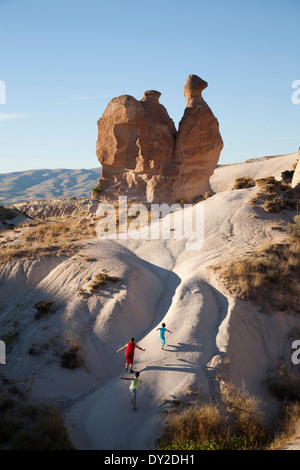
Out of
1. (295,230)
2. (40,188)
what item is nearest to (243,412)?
(295,230)

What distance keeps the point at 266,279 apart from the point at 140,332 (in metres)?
5.10

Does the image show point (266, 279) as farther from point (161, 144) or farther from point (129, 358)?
point (161, 144)

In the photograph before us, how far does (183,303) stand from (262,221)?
27.0 feet

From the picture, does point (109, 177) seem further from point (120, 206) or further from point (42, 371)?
point (42, 371)

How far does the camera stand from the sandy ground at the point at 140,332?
900cm

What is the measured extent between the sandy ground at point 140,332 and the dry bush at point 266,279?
0.41m

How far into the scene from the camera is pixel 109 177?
2677 cm

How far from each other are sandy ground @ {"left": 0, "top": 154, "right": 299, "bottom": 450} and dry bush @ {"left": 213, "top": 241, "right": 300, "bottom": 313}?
41 cm

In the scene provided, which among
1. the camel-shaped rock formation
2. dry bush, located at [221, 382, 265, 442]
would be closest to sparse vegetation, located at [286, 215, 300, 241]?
dry bush, located at [221, 382, 265, 442]

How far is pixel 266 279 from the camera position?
13.1m

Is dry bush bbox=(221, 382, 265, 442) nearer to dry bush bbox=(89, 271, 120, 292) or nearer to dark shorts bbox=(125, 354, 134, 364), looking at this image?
dark shorts bbox=(125, 354, 134, 364)

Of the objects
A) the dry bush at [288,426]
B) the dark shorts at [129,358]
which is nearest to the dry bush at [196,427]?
the dry bush at [288,426]

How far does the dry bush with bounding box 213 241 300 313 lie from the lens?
41.4 feet

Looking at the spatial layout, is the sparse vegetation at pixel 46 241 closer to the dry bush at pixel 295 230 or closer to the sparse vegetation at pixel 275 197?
the sparse vegetation at pixel 275 197
